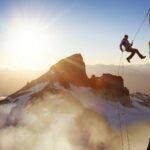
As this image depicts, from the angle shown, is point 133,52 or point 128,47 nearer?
point 128,47

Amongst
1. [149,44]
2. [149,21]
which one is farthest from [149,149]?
[149,21]

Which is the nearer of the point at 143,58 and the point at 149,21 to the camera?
the point at 149,21

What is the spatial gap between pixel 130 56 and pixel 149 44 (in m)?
7.98

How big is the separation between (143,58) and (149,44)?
7.43 m

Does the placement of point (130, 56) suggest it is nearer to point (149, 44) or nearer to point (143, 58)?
point (143, 58)

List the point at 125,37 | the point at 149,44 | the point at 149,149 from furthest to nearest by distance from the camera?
the point at 125,37 → the point at 149,44 → the point at 149,149

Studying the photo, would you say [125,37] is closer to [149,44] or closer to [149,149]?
[149,44]

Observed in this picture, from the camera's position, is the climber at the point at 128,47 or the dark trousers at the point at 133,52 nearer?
the climber at the point at 128,47

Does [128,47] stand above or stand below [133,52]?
above

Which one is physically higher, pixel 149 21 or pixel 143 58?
pixel 149 21

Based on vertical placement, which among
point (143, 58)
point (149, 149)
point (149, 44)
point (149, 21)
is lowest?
point (149, 149)

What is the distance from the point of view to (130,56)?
42.8m

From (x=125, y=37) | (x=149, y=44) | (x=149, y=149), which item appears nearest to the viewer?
(x=149, y=149)

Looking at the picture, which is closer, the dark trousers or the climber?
the climber
